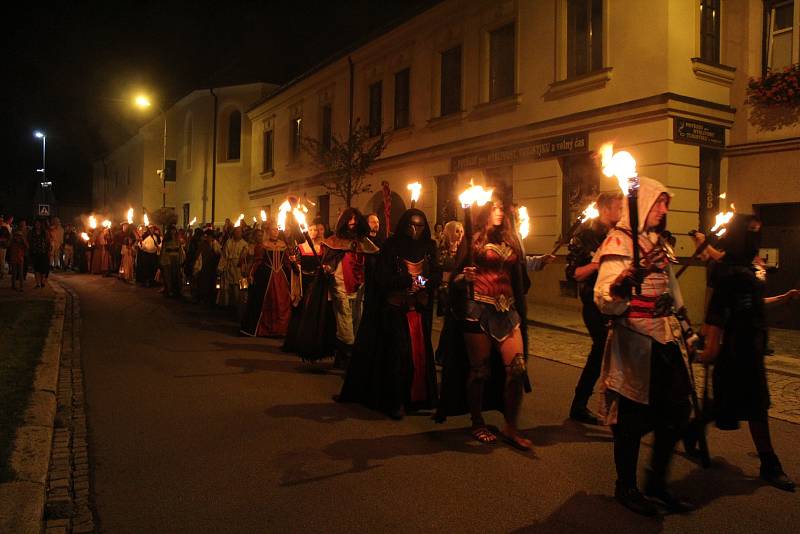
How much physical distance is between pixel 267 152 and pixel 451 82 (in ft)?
53.6

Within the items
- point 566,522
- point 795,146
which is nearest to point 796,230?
point 795,146

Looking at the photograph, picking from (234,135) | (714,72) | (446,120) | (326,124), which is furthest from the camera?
(234,135)

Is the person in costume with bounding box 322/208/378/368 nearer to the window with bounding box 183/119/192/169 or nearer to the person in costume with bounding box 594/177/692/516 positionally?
the person in costume with bounding box 594/177/692/516

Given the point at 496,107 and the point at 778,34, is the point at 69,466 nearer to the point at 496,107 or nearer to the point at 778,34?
the point at 778,34

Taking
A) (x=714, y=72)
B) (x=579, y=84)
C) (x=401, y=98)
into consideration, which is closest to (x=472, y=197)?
(x=714, y=72)

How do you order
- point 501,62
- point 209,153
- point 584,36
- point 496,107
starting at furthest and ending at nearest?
point 209,153 < point 501,62 < point 496,107 < point 584,36

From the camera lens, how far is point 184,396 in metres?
6.98

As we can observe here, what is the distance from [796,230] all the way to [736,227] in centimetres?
1010

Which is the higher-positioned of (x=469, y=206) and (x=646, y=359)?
(x=469, y=206)

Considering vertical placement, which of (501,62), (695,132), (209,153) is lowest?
(695,132)

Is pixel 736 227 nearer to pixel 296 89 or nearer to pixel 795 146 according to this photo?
pixel 795 146

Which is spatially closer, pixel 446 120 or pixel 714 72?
pixel 714 72

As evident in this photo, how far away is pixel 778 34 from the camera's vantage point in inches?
541

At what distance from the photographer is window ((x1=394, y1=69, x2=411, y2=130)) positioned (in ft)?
76.3
